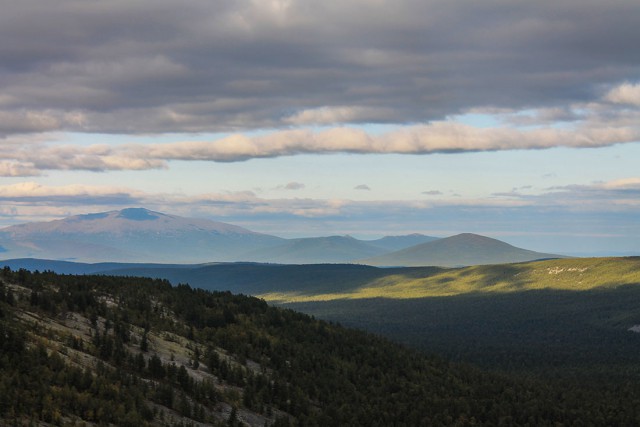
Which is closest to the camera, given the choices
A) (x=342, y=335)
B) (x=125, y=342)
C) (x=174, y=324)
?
(x=125, y=342)

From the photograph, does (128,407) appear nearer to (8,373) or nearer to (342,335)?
(8,373)

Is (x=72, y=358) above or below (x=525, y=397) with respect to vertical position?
above

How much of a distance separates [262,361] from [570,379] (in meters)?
102

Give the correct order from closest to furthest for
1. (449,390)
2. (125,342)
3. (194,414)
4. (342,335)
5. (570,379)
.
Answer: (194,414) < (125,342) < (449,390) < (342,335) < (570,379)

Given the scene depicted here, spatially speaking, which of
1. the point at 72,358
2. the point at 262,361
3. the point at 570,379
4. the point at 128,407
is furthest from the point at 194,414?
the point at 570,379

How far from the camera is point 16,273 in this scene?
108938 millimetres

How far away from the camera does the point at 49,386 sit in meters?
67.8

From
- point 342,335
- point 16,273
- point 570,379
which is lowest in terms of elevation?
point 570,379

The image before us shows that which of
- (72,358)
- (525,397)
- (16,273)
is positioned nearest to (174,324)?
(16,273)

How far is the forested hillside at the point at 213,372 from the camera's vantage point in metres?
72.6

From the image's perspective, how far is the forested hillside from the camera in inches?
2859

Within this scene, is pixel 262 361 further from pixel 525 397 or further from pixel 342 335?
pixel 525 397

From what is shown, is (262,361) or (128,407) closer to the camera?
(128,407)

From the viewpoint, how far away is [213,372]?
99562 mm
